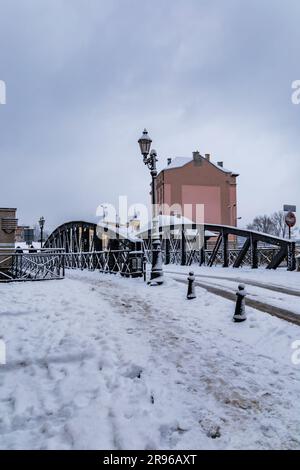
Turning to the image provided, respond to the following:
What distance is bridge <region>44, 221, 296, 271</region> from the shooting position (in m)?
13.7

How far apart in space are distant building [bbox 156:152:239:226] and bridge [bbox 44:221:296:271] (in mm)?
22586

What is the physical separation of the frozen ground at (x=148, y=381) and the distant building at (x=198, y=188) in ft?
139

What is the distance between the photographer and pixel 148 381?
3596mm

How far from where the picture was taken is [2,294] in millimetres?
9047

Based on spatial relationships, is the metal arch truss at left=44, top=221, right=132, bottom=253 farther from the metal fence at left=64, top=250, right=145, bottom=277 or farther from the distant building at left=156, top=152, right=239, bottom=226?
the distant building at left=156, top=152, right=239, bottom=226

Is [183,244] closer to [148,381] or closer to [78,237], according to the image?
[78,237]

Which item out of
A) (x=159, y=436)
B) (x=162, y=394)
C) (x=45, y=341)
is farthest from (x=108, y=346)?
(x=159, y=436)

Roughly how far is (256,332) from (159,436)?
3.04 meters

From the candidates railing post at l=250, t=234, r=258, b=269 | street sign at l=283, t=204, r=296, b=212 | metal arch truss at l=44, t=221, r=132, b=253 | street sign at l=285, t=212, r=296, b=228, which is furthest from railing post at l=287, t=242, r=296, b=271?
metal arch truss at l=44, t=221, r=132, b=253

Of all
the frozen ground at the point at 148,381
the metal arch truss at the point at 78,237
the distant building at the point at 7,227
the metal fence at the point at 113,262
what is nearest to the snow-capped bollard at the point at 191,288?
the frozen ground at the point at 148,381

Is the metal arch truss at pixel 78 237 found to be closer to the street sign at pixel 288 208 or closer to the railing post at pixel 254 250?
the railing post at pixel 254 250

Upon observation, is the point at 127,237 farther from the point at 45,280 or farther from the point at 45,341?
the point at 45,341

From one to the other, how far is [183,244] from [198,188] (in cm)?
3055

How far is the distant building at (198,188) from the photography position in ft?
159
